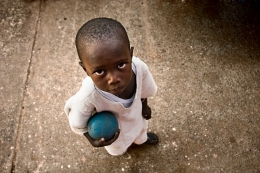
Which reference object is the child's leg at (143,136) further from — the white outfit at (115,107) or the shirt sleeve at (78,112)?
the shirt sleeve at (78,112)

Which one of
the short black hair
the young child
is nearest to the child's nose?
the young child

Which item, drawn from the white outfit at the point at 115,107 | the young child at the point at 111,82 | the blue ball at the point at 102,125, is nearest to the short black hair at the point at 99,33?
the young child at the point at 111,82

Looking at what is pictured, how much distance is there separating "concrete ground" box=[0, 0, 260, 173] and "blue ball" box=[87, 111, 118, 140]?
811mm

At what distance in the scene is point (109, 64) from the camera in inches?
58.8

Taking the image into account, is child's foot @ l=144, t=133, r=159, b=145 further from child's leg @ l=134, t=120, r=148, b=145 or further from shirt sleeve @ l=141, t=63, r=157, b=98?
shirt sleeve @ l=141, t=63, r=157, b=98

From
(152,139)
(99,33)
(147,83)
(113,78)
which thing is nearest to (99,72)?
(113,78)

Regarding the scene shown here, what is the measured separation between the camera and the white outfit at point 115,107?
1762 millimetres

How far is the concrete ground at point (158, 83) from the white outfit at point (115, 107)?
2.16ft

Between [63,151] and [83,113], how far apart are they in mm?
1055

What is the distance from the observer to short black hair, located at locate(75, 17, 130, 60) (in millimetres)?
1469

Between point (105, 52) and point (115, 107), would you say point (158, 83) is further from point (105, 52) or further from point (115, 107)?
point (105, 52)

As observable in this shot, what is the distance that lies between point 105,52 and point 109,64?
0.07 m

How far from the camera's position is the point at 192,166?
2.65m

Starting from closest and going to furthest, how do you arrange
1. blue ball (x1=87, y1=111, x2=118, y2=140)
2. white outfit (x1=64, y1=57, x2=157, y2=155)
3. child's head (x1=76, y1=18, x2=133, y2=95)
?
child's head (x1=76, y1=18, x2=133, y2=95) → white outfit (x1=64, y1=57, x2=157, y2=155) → blue ball (x1=87, y1=111, x2=118, y2=140)
